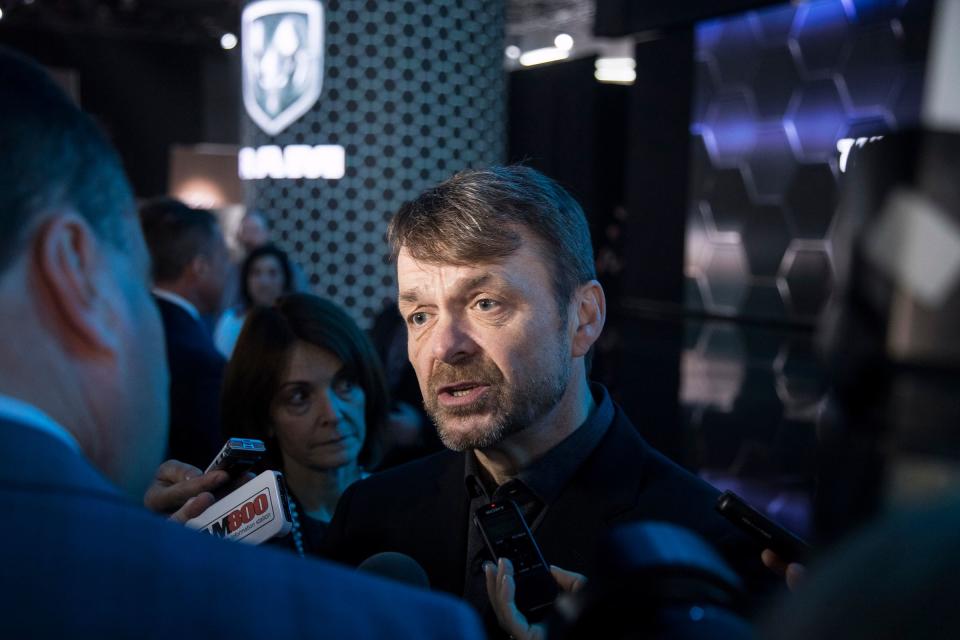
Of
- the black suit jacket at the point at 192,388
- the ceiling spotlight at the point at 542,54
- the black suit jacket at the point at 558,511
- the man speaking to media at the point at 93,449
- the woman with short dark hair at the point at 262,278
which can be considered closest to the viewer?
the man speaking to media at the point at 93,449

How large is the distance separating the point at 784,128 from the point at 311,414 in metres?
7.72

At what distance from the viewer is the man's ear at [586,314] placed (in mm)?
1349

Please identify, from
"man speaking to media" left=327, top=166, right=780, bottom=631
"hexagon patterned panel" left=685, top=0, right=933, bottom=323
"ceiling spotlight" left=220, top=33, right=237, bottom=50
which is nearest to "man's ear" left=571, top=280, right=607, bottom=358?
"man speaking to media" left=327, top=166, right=780, bottom=631

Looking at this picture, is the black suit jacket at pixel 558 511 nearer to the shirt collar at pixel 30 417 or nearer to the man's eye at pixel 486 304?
the man's eye at pixel 486 304

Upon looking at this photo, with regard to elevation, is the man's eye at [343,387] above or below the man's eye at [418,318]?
below

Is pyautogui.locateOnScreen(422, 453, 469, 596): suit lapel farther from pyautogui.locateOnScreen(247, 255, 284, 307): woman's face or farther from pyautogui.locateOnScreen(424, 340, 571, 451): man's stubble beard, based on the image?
pyautogui.locateOnScreen(247, 255, 284, 307): woman's face

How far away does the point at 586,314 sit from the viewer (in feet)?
4.50

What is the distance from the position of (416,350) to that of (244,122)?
5.22 m

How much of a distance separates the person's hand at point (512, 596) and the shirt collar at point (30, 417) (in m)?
0.51

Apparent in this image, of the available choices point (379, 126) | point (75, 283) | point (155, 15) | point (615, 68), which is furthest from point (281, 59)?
point (615, 68)

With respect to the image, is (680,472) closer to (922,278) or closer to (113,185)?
(113,185)

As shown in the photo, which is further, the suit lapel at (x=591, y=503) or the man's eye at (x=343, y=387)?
the man's eye at (x=343, y=387)

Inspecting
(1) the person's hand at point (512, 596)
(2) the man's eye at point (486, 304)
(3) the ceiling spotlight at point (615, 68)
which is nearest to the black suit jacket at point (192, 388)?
(2) the man's eye at point (486, 304)

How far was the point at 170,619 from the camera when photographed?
41 centimetres
